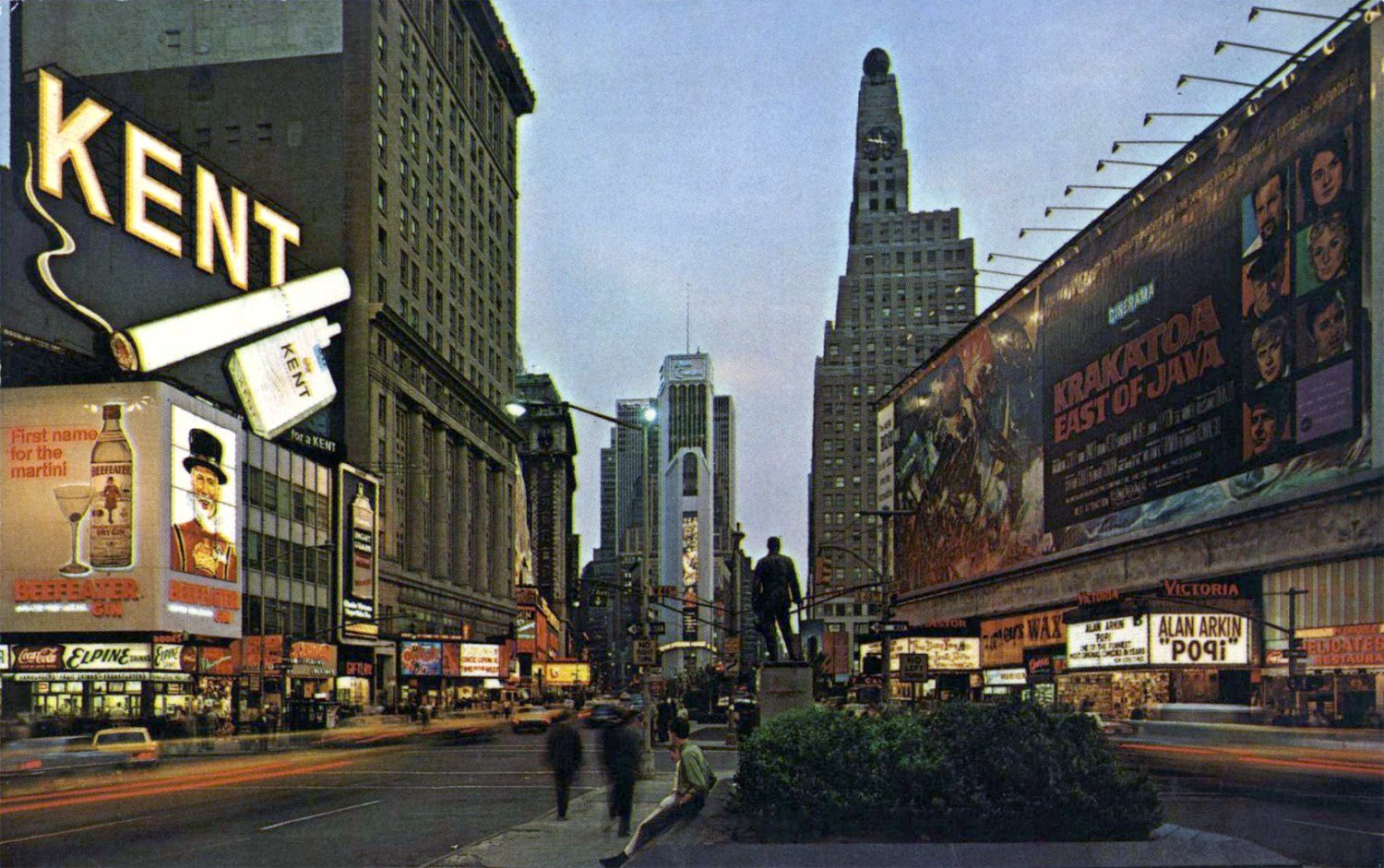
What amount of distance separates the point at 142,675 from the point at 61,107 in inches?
1102

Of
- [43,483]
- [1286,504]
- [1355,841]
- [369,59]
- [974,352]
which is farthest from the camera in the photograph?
[369,59]

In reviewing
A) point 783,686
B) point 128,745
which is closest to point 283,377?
point 128,745

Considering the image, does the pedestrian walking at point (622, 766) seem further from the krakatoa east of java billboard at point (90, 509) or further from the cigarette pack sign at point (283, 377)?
the cigarette pack sign at point (283, 377)

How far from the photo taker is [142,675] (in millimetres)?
61375

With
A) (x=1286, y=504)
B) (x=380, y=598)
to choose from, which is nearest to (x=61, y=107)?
(x=380, y=598)

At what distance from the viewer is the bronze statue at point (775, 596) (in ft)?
92.4

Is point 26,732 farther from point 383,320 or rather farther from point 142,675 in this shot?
point 383,320

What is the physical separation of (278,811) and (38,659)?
136 feet

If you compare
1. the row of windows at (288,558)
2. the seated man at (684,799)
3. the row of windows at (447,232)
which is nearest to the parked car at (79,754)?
the seated man at (684,799)

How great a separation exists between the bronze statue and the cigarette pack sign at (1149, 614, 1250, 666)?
32258mm

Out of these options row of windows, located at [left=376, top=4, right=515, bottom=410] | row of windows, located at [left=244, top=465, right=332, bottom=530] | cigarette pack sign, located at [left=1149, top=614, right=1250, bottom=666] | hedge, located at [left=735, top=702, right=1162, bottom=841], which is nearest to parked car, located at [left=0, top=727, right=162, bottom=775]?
hedge, located at [left=735, top=702, right=1162, bottom=841]

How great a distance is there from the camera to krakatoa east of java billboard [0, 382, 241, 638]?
59688 mm

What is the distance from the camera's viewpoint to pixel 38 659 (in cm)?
5969

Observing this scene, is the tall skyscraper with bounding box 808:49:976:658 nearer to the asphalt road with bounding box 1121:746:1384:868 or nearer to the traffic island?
the asphalt road with bounding box 1121:746:1384:868
